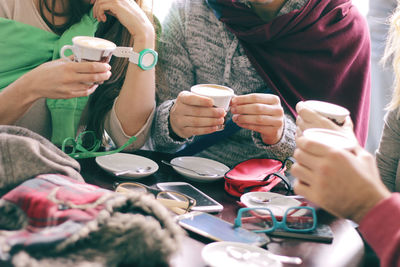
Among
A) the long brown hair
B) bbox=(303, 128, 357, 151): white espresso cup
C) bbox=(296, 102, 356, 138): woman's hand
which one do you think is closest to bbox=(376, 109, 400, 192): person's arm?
bbox=(296, 102, 356, 138): woman's hand

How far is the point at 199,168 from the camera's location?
4.27 feet

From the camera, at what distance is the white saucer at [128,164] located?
1162 mm

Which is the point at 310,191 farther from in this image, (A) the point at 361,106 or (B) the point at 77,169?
(A) the point at 361,106

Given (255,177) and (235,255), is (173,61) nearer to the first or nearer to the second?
(255,177)

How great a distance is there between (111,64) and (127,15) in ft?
0.68

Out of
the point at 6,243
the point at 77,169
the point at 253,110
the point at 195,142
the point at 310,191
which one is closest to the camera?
the point at 6,243

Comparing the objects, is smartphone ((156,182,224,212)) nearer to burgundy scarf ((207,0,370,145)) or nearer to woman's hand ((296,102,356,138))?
woman's hand ((296,102,356,138))

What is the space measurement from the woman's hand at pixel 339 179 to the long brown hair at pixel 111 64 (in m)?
0.92

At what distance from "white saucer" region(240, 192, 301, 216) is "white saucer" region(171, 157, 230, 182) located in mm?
148

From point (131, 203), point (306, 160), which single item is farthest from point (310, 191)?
point (131, 203)

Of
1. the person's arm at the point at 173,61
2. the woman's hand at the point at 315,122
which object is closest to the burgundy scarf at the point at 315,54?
the person's arm at the point at 173,61

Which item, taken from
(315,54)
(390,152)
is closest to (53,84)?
(315,54)

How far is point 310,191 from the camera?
79cm

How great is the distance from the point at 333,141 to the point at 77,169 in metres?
0.60
